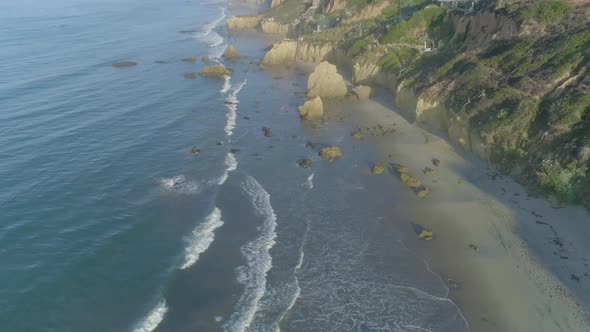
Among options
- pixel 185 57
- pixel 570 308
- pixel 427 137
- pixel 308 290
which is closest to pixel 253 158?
pixel 427 137

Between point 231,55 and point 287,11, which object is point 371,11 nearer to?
point 231,55

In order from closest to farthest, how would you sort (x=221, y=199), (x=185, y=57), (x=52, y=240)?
(x=52, y=240) → (x=221, y=199) → (x=185, y=57)

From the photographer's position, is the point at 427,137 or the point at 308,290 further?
the point at 427,137

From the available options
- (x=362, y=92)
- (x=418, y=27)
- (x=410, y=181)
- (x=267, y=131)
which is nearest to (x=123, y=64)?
(x=267, y=131)

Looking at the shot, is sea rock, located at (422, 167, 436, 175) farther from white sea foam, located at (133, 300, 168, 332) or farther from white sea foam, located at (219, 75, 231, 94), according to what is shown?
white sea foam, located at (219, 75, 231, 94)

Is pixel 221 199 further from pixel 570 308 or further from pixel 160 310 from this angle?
pixel 570 308

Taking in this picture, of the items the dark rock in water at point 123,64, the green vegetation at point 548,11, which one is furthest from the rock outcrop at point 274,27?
the green vegetation at point 548,11

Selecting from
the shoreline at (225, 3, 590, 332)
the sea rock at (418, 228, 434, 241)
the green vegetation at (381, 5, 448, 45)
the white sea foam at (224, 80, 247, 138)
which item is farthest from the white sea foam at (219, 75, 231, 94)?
the sea rock at (418, 228, 434, 241)
